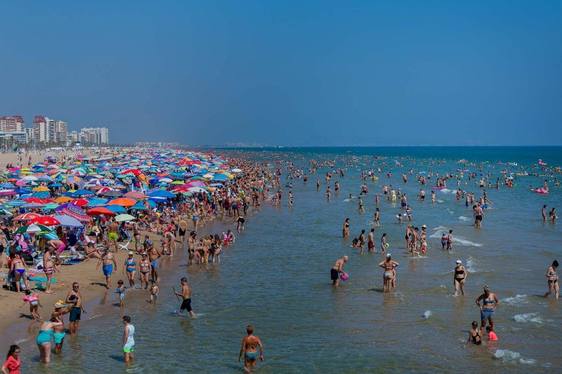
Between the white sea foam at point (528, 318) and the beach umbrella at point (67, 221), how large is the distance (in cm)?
1354

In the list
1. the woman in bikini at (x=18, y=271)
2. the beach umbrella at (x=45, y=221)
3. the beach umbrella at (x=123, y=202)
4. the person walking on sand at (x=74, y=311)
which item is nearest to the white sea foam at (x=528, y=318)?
the person walking on sand at (x=74, y=311)

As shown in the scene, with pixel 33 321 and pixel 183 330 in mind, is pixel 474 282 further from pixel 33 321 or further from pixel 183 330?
pixel 33 321

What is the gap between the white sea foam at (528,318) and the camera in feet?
45.8

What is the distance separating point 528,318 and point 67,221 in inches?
554

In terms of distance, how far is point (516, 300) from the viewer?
15891 mm

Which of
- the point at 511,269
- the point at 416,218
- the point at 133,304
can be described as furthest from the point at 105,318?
the point at 416,218

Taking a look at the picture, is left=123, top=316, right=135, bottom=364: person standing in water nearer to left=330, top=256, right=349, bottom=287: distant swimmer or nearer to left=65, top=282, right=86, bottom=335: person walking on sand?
left=65, top=282, right=86, bottom=335: person walking on sand

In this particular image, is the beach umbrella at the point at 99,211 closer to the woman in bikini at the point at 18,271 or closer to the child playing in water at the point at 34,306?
the woman in bikini at the point at 18,271

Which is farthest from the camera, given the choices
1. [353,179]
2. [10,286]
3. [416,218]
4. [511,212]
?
[353,179]

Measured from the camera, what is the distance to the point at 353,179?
67625 millimetres

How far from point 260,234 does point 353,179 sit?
41205 millimetres

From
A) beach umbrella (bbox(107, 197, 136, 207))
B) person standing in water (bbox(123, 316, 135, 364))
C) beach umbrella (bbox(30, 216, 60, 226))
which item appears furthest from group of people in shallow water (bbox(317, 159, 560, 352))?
beach umbrella (bbox(107, 197, 136, 207))

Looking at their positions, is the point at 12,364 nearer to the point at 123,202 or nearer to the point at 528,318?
the point at 528,318

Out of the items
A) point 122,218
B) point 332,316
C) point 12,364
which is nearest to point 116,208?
point 122,218
